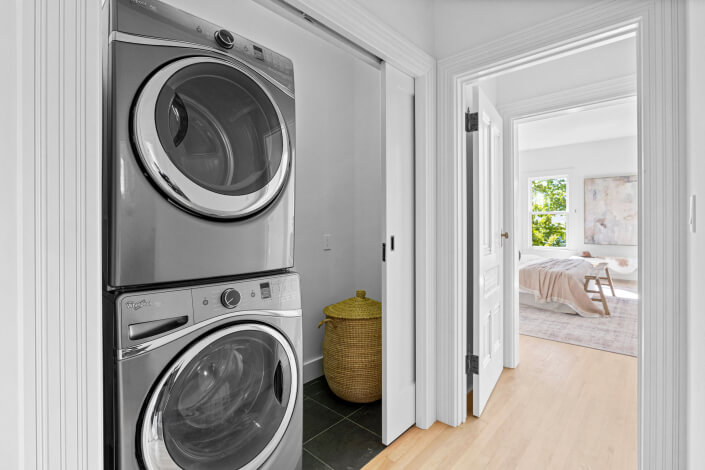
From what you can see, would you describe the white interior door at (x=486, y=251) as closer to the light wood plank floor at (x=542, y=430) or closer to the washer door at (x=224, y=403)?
the light wood plank floor at (x=542, y=430)

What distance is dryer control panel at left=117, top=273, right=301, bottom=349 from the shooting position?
0.93m

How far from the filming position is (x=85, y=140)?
77cm

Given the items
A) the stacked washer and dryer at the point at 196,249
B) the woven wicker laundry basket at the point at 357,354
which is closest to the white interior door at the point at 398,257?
the woven wicker laundry basket at the point at 357,354

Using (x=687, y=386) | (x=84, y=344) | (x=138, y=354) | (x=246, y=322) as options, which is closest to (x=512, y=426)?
(x=687, y=386)

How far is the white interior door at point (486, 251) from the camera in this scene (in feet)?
6.76

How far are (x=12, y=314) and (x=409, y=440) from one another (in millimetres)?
1766

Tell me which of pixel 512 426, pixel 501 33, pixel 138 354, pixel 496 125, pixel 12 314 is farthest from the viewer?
pixel 496 125

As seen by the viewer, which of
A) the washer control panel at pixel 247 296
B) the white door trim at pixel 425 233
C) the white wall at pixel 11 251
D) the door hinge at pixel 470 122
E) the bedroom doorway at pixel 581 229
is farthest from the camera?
the bedroom doorway at pixel 581 229

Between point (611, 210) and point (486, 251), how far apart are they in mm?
5611

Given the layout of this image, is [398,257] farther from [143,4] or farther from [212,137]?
[143,4]

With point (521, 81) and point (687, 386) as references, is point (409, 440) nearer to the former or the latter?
point (687, 386)

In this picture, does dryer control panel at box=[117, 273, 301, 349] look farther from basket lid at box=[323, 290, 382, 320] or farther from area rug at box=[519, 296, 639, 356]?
area rug at box=[519, 296, 639, 356]

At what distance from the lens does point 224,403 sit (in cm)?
115

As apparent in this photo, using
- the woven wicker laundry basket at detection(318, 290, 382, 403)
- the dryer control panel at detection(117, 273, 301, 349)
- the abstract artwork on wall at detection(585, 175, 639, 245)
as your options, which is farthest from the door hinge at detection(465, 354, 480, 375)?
the abstract artwork on wall at detection(585, 175, 639, 245)
